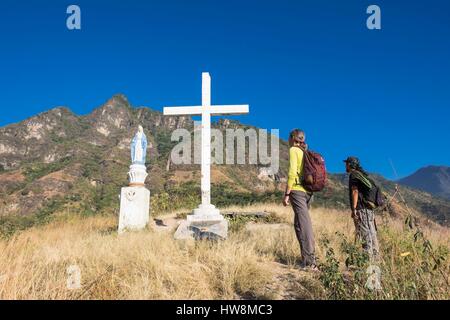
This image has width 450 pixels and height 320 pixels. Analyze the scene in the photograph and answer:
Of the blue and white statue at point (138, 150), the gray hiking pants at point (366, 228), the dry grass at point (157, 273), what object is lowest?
the dry grass at point (157, 273)

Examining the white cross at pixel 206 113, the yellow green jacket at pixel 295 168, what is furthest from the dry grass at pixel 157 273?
the white cross at pixel 206 113

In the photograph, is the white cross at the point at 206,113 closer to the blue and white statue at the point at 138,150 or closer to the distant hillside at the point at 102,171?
the blue and white statue at the point at 138,150

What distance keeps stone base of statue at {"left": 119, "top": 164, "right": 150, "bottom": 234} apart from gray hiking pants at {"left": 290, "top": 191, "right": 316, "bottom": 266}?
5.03 meters

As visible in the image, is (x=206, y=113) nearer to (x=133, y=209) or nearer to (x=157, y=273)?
(x=133, y=209)

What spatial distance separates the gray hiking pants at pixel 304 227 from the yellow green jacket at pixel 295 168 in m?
0.09

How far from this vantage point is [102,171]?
276 feet

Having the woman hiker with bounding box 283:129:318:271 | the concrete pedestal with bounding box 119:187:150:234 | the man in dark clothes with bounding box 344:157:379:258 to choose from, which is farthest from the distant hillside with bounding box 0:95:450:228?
the man in dark clothes with bounding box 344:157:379:258

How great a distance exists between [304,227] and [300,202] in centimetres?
31

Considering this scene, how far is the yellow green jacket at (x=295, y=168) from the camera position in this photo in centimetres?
457

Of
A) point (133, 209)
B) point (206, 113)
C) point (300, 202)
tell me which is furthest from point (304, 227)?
point (206, 113)

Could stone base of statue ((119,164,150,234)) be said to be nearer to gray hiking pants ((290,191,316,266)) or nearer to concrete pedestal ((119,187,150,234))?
concrete pedestal ((119,187,150,234))

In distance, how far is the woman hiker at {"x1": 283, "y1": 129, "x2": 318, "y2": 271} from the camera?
438 centimetres

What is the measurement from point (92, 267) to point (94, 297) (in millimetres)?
894
